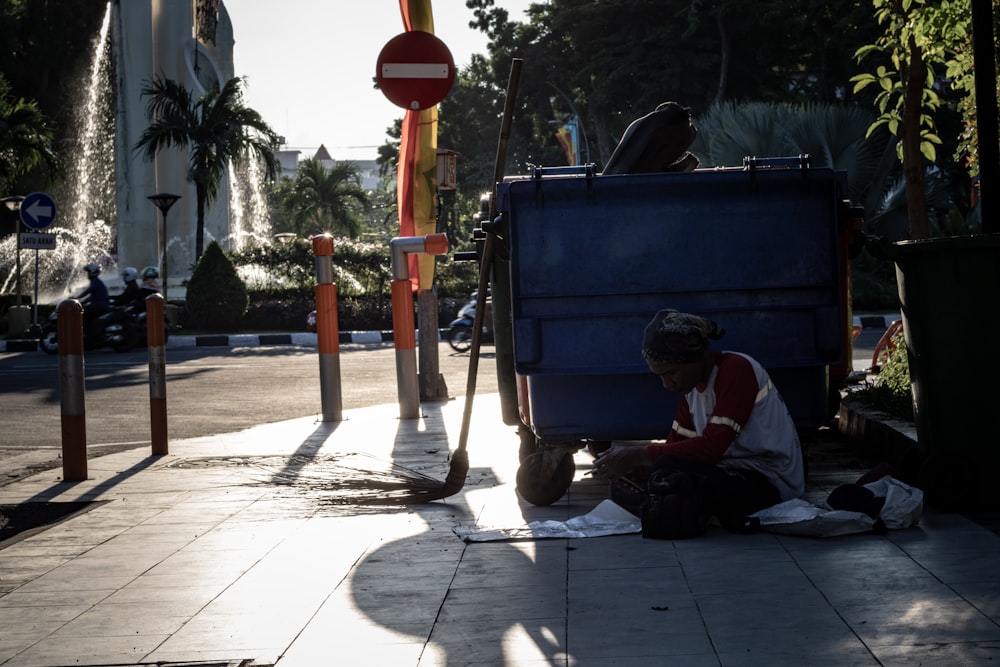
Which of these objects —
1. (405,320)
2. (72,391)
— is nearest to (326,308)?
(405,320)

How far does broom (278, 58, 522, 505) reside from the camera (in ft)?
23.3

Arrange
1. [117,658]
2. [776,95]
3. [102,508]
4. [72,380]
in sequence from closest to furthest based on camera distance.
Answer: [117,658] → [102,508] → [72,380] → [776,95]

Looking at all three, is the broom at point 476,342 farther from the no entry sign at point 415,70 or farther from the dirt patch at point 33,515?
the no entry sign at point 415,70

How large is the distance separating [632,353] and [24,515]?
128 inches

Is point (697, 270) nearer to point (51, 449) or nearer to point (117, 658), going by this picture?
point (117, 658)

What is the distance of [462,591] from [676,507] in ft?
3.71

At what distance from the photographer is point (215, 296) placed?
29375mm

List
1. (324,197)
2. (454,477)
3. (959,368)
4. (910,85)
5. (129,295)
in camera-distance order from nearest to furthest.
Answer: (959,368), (454,477), (910,85), (129,295), (324,197)

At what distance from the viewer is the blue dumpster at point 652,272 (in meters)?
6.65

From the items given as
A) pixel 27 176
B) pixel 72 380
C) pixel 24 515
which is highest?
pixel 27 176

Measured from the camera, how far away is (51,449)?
1016 cm

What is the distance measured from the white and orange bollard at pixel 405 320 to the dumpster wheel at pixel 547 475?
430 cm

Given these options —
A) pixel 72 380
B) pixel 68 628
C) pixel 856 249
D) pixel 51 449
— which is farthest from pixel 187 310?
pixel 68 628

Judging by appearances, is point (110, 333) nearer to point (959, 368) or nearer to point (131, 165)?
point (959, 368)
